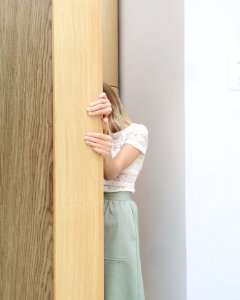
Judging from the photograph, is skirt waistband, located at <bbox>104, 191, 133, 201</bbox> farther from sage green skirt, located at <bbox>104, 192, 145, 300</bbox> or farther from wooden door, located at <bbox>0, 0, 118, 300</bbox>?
wooden door, located at <bbox>0, 0, 118, 300</bbox>

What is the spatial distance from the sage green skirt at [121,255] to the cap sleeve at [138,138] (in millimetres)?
187

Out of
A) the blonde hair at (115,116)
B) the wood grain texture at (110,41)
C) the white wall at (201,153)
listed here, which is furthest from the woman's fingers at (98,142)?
the wood grain texture at (110,41)

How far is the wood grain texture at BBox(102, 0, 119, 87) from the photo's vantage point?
5.06ft

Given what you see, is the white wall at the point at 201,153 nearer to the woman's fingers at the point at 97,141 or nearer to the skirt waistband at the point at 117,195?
the skirt waistband at the point at 117,195

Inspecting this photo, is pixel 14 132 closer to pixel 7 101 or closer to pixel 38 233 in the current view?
pixel 7 101

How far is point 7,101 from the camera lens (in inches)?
35.3

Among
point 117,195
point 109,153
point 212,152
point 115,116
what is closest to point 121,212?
point 117,195

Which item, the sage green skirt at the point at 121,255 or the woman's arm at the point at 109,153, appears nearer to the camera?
the woman's arm at the point at 109,153

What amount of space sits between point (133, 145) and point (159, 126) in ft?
1.18

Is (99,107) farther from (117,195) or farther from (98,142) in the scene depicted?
(117,195)

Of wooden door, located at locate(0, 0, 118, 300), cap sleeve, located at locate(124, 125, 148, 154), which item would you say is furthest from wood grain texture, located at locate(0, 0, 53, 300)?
cap sleeve, located at locate(124, 125, 148, 154)

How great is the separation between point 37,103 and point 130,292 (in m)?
0.61

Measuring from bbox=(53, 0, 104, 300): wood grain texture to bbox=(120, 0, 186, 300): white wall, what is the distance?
17.3 inches

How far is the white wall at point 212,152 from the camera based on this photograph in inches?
48.7
